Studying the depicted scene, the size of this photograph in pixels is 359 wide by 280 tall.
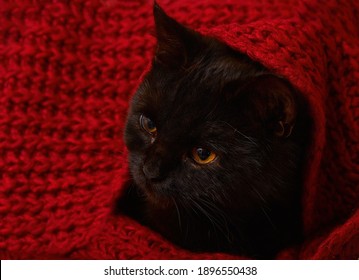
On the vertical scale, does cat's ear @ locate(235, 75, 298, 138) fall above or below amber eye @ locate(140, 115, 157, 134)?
above

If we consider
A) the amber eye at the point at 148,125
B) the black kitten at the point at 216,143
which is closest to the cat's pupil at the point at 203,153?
the black kitten at the point at 216,143

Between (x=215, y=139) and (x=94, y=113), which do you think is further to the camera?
(x=94, y=113)

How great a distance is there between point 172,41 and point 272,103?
22cm

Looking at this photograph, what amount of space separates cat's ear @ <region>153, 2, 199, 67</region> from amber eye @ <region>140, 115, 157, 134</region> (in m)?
0.11

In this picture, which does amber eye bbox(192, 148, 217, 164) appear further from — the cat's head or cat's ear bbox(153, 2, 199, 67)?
cat's ear bbox(153, 2, 199, 67)

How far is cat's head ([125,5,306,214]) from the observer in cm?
80

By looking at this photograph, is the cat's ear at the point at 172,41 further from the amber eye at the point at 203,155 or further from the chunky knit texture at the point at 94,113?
the amber eye at the point at 203,155

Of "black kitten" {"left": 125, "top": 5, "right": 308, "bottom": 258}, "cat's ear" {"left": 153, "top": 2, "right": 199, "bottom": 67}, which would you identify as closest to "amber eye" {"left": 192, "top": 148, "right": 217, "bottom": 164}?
"black kitten" {"left": 125, "top": 5, "right": 308, "bottom": 258}

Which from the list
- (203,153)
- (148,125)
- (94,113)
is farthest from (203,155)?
(94,113)

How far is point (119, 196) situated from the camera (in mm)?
979

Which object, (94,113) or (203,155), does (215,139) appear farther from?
(94,113)

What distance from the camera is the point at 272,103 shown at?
29.9 inches

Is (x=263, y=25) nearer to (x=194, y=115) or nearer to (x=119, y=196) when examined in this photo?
(x=194, y=115)
